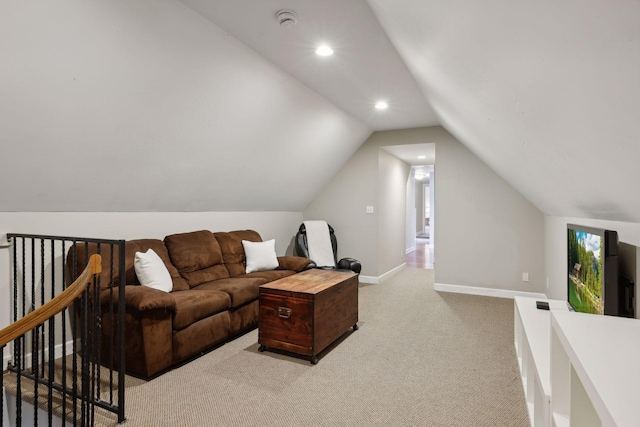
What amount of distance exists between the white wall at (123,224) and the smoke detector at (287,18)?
2.28m

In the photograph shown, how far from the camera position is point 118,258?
252cm

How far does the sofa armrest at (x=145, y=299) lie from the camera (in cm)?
239

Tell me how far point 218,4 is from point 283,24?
1.48 feet

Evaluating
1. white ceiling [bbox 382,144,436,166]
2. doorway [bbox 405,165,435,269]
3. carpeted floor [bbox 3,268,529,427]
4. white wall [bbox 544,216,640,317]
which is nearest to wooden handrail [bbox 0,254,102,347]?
carpeted floor [bbox 3,268,529,427]

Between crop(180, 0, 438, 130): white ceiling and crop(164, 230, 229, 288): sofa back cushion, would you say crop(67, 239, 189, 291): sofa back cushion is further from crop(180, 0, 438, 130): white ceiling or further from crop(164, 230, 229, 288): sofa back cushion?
crop(180, 0, 438, 130): white ceiling

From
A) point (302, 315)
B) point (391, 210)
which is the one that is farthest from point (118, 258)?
point (391, 210)

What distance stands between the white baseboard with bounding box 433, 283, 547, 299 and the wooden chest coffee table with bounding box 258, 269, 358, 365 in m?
2.44

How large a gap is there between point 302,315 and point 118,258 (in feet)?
4.66

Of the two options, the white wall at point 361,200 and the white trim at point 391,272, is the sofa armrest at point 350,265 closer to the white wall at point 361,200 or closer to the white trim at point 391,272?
the white wall at point 361,200

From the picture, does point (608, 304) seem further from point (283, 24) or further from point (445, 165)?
point (445, 165)

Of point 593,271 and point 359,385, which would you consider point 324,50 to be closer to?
point 593,271

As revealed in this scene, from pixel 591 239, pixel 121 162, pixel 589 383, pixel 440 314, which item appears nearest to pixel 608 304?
pixel 591 239

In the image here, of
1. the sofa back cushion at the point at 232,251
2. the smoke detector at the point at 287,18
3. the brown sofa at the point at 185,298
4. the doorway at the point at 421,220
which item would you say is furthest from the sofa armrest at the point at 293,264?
the doorway at the point at 421,220

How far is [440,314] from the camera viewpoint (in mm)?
4008
